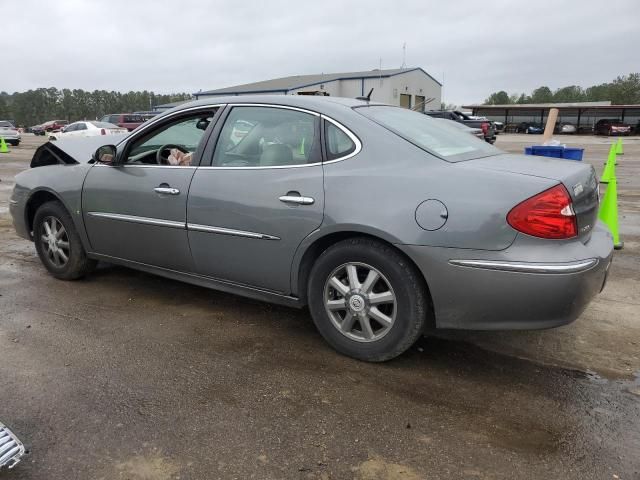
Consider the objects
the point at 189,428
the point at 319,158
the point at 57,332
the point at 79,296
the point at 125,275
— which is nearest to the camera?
the point at 189,428

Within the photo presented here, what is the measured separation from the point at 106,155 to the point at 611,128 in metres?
49.8

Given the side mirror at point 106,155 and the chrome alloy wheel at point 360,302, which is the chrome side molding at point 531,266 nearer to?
the chrome alloy wheel at point 360,302

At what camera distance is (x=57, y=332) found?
3.63 metres

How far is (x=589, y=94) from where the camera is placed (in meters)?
94.9

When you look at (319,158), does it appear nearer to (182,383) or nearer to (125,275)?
(182,383)

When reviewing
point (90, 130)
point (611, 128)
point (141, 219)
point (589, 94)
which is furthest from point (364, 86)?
point (589, 94)

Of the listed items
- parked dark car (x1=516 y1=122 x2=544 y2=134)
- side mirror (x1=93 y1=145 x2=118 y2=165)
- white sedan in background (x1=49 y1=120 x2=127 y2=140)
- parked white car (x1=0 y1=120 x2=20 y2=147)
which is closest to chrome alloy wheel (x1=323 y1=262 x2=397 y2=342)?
side mirror (x1=93 y1=145 x2=118 y2=165)

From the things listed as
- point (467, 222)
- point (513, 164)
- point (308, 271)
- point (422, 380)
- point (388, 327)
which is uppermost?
point (513, 164)

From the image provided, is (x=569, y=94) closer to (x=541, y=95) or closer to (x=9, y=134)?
(x=541, y=95)

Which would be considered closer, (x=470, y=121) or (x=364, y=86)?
(x=470, y=121)

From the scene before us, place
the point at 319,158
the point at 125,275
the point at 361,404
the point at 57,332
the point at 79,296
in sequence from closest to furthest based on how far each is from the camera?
1. the point at 361,404
2. the point at 319,158
3. the point at 57,332
4. the point at 79,296
5. the point at 125,275

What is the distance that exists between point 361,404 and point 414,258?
0.82 metres

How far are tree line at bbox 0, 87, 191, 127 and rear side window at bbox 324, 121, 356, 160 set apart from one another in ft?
346

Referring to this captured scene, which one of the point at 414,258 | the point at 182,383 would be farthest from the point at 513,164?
the point at 182,383
